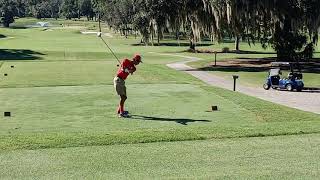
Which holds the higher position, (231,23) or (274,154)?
(231,23)

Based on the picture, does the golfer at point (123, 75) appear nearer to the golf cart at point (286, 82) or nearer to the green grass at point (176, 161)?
the green grass at point (176, 161)

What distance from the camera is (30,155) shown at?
798cm

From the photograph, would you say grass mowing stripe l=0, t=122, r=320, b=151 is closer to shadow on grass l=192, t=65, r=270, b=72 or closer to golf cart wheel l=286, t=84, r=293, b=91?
golf cart wheel l=286, t=84, r=293, b=91

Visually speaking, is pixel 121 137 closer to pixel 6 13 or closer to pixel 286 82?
pixel 286 82

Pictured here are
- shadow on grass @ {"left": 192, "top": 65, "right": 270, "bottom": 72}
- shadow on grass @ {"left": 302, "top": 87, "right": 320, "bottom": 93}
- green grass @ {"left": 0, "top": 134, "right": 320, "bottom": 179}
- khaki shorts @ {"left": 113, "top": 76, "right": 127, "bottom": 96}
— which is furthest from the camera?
shadow on grass @ {"left": 192, "top": 65, "right": 270, "bottom": 72}

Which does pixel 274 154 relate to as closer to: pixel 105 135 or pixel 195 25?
pixel 105 135

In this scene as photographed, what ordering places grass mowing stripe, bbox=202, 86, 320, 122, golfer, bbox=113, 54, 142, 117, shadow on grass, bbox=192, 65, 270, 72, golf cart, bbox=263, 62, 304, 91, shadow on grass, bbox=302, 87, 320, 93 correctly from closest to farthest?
grass mowing stripe, bbox=202, 86, 320, 122 < golfer, bbox=113, 54, 142, 117 < golf cart, bbox=263, 62, 304, 91 < shadow on grass, bbox=302, 87, 320, 93 < shadow on grass, bbox=192, 65, 270, 72

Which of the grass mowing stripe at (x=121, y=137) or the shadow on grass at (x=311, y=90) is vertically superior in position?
the grass mowing stripe at (x=121, y=137)

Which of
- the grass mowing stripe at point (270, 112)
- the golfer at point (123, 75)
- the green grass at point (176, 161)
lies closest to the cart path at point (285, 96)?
the grass mowing stripe at point (270, 112)

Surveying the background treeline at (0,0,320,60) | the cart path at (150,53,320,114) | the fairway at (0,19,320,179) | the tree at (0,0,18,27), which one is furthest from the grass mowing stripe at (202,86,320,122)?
the tree at (0,0,18,27)

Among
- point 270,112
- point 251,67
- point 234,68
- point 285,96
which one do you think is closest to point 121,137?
point 270,112

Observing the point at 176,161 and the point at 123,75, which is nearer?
the point at 176,161

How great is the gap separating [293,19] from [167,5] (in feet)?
30.6

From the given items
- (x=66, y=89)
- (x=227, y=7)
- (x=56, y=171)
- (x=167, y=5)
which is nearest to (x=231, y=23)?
(x=227, y=7)
